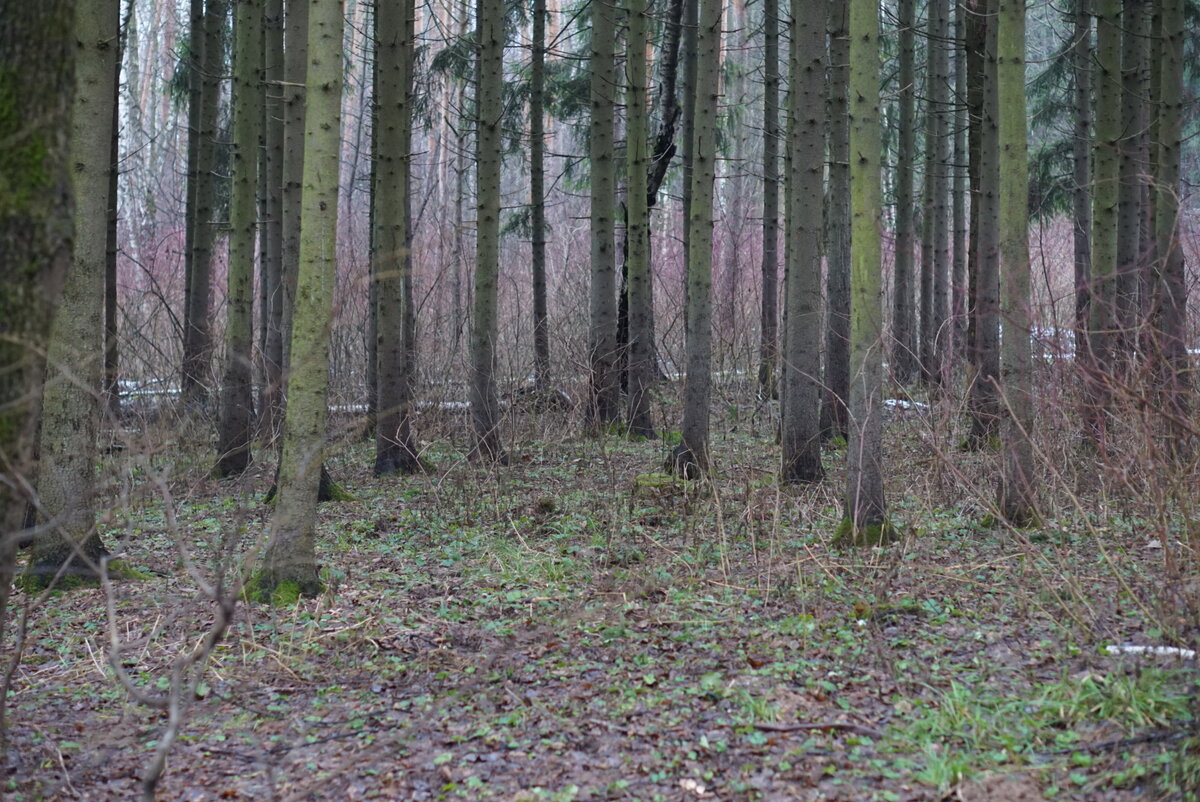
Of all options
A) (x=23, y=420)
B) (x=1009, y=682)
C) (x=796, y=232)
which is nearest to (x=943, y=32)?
(x=796, y=232)

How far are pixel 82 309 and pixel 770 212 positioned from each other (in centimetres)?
1008

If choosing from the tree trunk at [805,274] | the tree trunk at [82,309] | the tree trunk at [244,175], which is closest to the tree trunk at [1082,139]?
the tree trunk at [805,274]

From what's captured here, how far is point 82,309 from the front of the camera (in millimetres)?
6160

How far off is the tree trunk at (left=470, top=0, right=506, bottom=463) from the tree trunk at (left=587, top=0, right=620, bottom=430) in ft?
5.68

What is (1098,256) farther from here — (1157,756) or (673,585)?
(1157,756)

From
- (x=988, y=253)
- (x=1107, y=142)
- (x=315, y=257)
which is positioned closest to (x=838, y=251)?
(x=988, y=253)

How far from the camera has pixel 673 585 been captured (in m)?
6.10

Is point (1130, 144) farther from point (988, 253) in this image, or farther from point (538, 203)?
point (538, 203)

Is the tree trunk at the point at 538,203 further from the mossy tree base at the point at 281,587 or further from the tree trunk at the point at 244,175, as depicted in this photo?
the mossy tree base at the point at 281,587

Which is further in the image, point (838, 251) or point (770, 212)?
point (770, 212)

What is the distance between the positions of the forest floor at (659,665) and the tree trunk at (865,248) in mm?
682

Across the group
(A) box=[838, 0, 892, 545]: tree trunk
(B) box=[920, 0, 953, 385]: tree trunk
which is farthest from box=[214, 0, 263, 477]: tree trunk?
(B) box=[920, 0, 953, 385]: tree trunk

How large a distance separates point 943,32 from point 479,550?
10811 millimetres

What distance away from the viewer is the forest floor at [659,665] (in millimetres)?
3766
